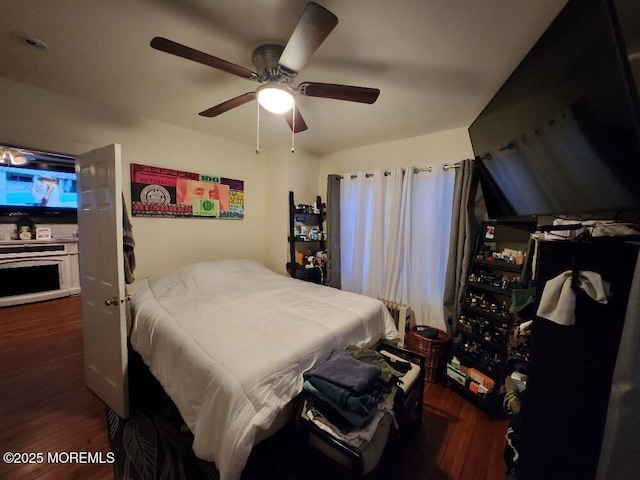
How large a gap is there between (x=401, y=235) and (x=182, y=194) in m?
2.51

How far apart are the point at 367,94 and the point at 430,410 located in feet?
7.65

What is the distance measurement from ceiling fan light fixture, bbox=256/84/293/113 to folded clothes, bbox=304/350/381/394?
1.58m

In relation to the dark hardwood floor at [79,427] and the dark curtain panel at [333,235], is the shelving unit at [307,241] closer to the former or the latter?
the dark curtain panel at [333,235]

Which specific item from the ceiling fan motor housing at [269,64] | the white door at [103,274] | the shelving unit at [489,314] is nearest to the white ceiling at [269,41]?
the ceiling fan motor housing at [269,64]

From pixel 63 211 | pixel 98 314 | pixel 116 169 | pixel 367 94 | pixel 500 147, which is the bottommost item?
pixel 98 314

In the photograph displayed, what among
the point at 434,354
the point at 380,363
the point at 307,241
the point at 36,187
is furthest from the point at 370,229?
the point at 36,187

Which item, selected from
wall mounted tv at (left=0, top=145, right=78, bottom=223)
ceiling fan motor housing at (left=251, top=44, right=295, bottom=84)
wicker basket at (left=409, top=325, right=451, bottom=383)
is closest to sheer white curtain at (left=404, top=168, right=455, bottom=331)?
wicker basket at (left=409, top=325, right=451, bottom=383)

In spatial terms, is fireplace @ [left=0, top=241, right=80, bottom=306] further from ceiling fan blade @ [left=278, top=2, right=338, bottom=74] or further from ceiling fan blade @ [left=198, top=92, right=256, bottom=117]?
ceiling fan blade @ [left=278, top=2, right=338, bottom=74]

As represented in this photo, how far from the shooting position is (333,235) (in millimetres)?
3248

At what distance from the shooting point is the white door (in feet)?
5.32

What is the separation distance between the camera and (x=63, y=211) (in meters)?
3.57

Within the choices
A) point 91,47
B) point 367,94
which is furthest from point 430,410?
point 91,47

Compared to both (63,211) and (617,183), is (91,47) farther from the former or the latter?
(63,211)

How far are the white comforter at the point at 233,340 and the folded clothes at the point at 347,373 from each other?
0.35ft
